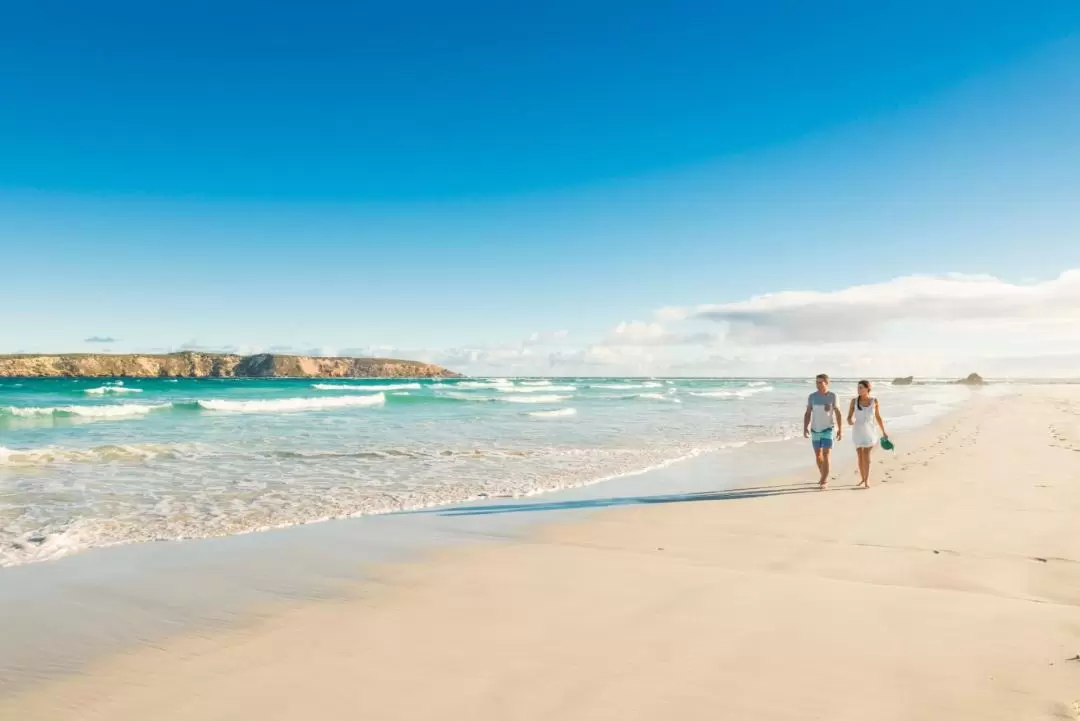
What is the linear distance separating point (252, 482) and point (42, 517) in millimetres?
3349

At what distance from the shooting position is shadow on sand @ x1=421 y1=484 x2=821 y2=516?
30.2ft

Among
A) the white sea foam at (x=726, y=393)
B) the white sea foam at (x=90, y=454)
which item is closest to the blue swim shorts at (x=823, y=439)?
the white sea foam at (x=90, y=454)

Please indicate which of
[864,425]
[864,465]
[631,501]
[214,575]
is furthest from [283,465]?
[864,425]

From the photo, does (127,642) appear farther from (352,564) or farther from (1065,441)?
(1065,441)

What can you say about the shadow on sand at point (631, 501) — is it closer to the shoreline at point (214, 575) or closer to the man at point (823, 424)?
the shoreline at point (214, 575)

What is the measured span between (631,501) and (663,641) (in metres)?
5.68

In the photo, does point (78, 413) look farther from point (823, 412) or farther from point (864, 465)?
point (864, 465)

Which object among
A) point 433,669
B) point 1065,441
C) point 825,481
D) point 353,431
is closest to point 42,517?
point 433,669

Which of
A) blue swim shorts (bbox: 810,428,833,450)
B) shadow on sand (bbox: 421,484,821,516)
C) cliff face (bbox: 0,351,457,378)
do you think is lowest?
shadow on sand (bbox: 421,484,821,516)

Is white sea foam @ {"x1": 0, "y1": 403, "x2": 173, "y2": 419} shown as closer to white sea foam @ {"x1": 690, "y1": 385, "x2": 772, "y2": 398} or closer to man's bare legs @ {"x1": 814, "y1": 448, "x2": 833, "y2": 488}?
man's bare legs @ {"x1": 814, "y1": 448, "x2": 833, "y2": 488}

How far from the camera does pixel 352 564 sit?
21.2ft

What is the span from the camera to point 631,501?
32.4ft

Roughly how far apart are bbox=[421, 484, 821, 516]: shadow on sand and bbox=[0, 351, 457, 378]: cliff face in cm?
14684

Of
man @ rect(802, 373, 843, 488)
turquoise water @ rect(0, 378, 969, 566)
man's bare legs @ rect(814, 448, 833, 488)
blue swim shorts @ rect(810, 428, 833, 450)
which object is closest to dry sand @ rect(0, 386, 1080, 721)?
man's bare legs @ rect(814, 448, 833, 488)
